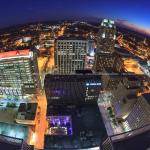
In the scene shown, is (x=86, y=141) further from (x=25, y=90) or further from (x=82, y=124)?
(x=25, y=90)

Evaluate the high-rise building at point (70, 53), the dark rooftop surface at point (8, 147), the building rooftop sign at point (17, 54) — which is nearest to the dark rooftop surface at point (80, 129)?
the building rooftop sign at point (17, 54)

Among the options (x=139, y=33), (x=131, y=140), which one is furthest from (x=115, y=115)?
(x=139, y=33)

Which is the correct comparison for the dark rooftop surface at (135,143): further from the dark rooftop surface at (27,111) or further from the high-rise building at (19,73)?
the high-rise building at (19,73)

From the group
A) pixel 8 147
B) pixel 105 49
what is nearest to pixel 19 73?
pixel 105 49

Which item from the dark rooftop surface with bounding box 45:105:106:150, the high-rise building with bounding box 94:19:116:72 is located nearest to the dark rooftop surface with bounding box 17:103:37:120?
the dark rooftop surface with bounding box 45:105:106:150

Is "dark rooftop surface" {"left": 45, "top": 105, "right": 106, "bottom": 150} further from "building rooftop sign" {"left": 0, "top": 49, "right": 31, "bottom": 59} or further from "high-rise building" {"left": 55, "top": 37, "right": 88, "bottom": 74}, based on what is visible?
"high-rise building" {"left": 55, "top": 37, "right": 88, "bottom": 74}

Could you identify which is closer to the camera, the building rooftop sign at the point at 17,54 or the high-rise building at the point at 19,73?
the building rooftop sign at the point at 17,54

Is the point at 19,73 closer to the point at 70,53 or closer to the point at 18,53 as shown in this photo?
the point at 18,53
